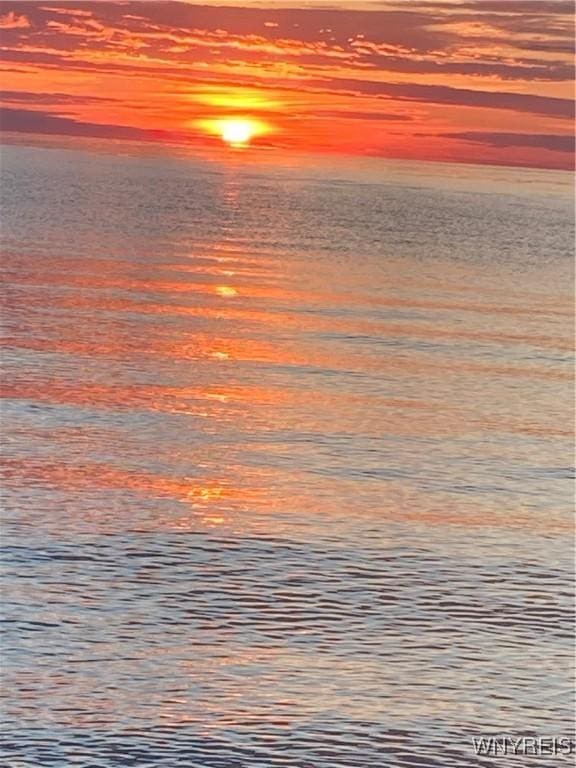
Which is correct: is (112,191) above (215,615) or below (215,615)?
below

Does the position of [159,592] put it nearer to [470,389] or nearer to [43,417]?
[43,417]

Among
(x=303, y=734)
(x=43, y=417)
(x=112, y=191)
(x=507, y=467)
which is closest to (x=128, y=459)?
(x=43, y=417)

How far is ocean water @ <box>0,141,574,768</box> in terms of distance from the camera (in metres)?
9.32

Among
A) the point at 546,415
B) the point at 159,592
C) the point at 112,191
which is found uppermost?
the point at 159,592

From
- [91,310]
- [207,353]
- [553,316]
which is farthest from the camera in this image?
[553,316]

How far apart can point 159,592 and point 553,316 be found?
2394cm

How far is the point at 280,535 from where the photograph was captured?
1331 cm

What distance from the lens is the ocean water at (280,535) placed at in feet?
30.6

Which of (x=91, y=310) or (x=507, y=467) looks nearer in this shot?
(x=507, y=467)

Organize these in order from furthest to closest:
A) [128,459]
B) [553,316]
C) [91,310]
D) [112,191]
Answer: [112,191] < [553,316] < [91,310] < [128,459]

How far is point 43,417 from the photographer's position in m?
18.0

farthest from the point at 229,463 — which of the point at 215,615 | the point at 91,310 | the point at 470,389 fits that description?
the point at 91,310

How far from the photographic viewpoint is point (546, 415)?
65.9 feet

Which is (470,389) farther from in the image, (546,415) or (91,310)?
(91,310)
